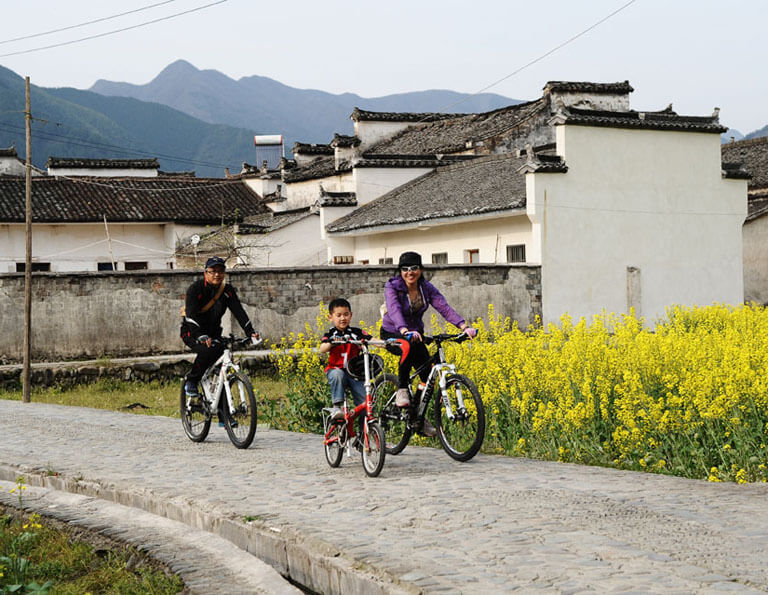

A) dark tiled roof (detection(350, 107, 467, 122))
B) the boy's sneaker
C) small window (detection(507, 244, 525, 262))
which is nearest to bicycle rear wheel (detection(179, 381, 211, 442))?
the boy's sneaker

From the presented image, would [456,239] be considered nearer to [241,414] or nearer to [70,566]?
[241,414]

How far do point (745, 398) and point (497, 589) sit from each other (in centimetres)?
487

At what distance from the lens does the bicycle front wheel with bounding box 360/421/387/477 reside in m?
8.03

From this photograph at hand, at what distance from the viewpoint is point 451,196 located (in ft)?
95.5

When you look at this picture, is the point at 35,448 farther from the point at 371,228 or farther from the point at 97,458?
the point at 371,228

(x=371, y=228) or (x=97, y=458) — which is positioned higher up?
(x=371, y=228)

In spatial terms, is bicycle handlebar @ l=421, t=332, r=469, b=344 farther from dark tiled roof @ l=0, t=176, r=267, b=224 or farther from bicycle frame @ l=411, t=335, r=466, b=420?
dark tiled roof @ l=0, t=176, r=267, b=224

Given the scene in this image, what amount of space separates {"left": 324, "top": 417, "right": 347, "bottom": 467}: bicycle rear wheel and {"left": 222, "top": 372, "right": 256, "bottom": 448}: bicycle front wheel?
54.8 inches

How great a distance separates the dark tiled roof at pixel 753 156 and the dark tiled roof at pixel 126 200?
1862cm

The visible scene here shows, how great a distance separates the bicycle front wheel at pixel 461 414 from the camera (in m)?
8.38

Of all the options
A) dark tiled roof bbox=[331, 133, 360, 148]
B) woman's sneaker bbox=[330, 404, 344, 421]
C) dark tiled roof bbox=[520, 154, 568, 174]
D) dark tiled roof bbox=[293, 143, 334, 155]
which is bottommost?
woman's sneaker bbox=[330, 404, 344, 421]

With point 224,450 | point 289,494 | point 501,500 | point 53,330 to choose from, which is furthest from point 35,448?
point 53,330

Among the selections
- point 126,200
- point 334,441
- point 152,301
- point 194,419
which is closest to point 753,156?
point 126,200

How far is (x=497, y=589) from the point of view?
4.87 meters
